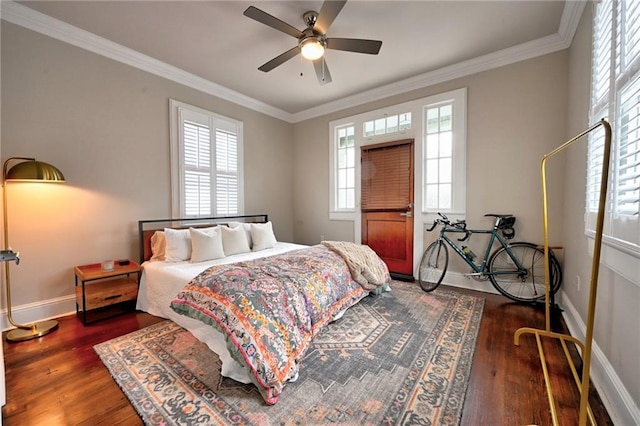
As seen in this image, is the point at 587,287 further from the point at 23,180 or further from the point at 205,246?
the point at 23,180

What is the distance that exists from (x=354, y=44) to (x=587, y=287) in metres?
2.85

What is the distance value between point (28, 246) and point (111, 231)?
66 cm

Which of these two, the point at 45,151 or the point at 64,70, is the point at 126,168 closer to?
the point at 45,151

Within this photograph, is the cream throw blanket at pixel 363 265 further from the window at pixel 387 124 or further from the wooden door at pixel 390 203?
the window at pixel 387 124

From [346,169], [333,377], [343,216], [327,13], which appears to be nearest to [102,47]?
[327,13]

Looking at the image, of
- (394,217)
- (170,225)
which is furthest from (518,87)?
(170,225)

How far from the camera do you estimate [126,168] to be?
3.20 m

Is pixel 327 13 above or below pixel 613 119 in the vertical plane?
above

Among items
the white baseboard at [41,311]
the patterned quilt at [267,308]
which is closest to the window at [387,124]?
the patterned quilt at [267,308]

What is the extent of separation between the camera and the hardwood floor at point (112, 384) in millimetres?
1468

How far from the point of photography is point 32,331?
2.38 meters

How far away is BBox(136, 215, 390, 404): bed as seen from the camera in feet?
Answer: 5.51

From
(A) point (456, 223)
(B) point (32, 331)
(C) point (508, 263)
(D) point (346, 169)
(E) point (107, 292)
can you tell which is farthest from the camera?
(D) point (346, 169)

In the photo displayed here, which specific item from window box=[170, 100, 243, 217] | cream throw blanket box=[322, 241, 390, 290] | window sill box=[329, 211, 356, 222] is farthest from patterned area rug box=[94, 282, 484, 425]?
window sill box=[329, 211, 356, 222]
